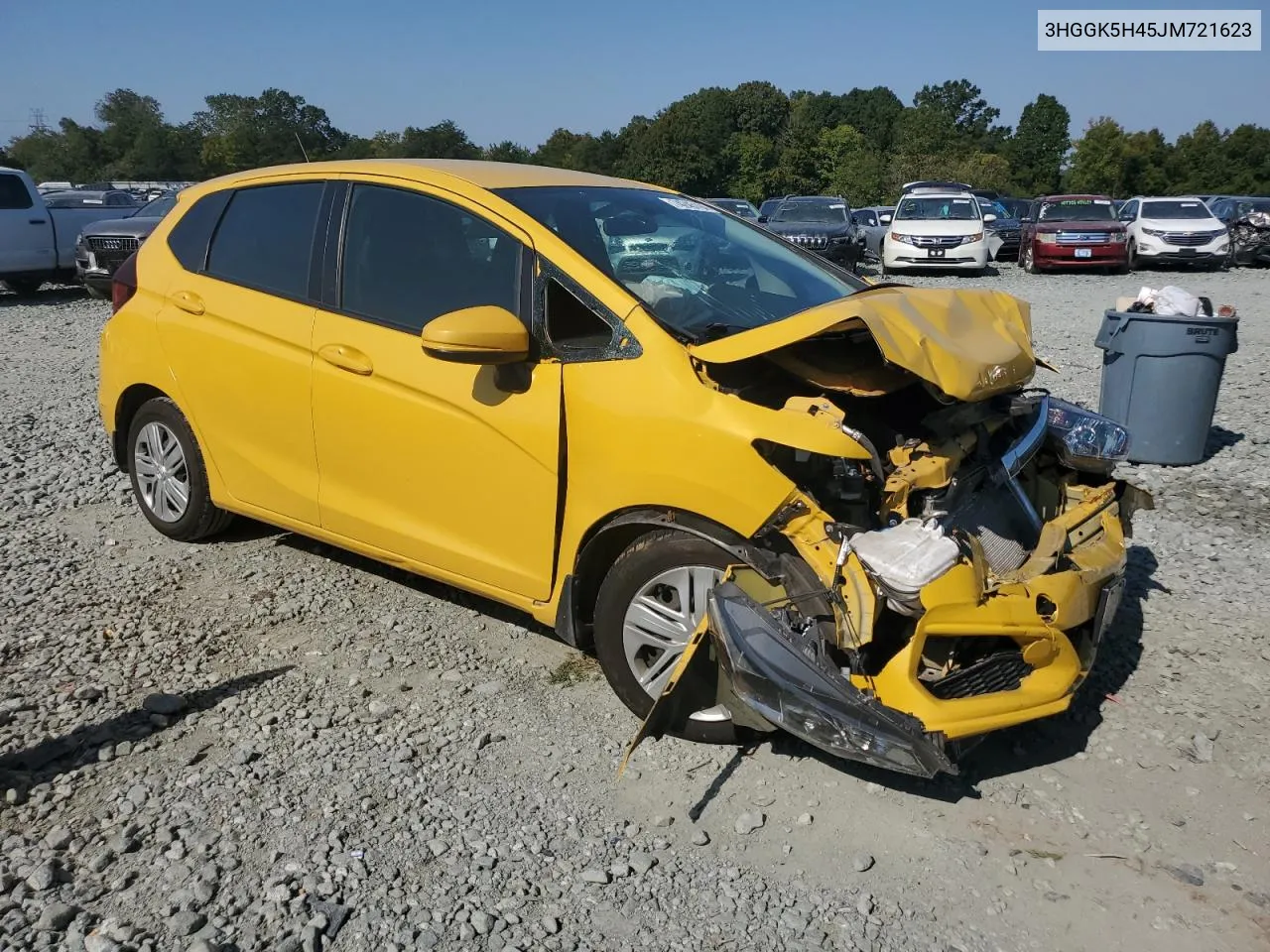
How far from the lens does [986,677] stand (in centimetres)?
307

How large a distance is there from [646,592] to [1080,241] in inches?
804

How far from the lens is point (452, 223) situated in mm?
3969

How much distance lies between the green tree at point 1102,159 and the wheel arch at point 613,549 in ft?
217

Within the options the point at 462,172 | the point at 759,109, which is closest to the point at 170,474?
the point at 462,172

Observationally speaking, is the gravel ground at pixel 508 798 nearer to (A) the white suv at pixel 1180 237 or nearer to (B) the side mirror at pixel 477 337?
(B) the side mirror at pixel 477 337

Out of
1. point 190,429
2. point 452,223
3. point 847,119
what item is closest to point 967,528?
point 452,223

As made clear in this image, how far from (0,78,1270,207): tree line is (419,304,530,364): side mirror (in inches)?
1499

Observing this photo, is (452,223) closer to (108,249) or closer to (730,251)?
(730,251)

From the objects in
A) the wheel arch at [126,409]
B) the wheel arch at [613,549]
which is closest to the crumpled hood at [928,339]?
the wheel arch at [613,549]

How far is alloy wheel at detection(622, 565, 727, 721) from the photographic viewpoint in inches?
132

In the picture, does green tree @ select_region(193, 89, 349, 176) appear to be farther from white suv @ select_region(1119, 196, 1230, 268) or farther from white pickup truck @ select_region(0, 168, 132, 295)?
white suv @ select_region(1119, 196, 1230, 268)

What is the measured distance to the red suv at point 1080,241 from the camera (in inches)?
830

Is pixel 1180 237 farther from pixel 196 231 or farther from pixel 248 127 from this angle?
pixel 248 127

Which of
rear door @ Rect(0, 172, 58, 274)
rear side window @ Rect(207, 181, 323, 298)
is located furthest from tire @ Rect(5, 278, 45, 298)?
rear side window @ Rect(207, 181, 323, 298)
